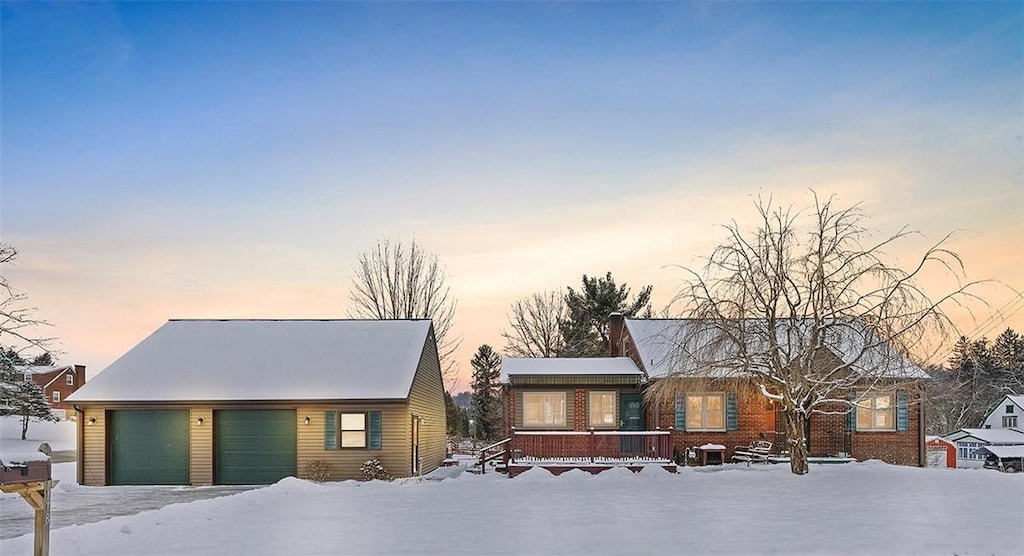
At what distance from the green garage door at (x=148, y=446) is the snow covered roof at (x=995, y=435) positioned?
61851 mm

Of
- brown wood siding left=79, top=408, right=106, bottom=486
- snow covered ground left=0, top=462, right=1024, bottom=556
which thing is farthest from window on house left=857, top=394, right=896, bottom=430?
brown wood siding left=79, top=408, right=106, bottom=486

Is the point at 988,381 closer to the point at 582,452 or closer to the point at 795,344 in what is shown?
the point at 795,344

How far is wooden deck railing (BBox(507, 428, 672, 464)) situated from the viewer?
2203cm

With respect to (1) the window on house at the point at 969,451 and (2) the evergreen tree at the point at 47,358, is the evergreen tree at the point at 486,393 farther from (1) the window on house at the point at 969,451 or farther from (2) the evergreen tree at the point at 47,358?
(1) the window on house at the point at 969,451

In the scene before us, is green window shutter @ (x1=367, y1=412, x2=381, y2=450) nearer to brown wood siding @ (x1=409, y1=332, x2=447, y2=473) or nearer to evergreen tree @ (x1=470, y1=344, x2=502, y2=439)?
brown wood siding @ (x1=409, y1=332, x2=447, y2=473)

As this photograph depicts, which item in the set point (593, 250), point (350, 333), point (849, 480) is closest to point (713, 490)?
point (849, 480)

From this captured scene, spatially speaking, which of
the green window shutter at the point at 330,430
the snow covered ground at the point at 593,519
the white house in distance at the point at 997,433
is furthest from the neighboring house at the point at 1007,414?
the green window shutter at the point at 330,430

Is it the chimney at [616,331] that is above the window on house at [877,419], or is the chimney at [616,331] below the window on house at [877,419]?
above

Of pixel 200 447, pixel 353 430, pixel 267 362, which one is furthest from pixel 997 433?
pixel 200 447

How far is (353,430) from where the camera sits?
74.5 feet

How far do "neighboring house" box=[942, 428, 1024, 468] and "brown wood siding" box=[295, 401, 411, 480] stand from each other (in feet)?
186

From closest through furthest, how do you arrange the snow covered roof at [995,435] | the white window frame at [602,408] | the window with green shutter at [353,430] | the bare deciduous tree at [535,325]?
the window with green shutter at [353,430] < the white window frame at [602,408] < the bare deciduous tree at [535,325] < the snow covered roof at [995,435]

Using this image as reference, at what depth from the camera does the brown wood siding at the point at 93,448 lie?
22.5 meters

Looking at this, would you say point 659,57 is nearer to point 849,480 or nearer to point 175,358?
point 849,480
